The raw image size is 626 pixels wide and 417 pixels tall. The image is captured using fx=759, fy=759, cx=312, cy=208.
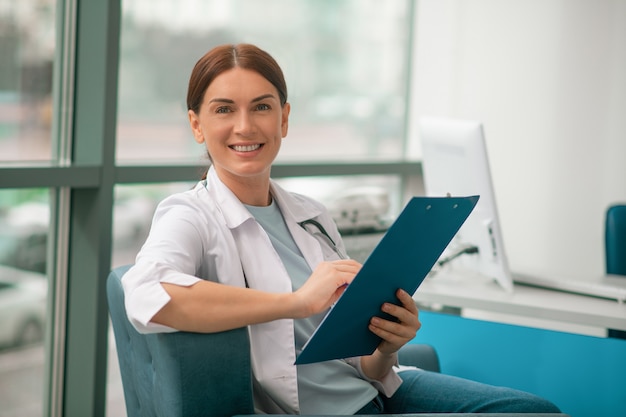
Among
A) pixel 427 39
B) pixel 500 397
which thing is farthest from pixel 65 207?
pixel 427 39

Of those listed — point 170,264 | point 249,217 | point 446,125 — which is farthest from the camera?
point 446,125

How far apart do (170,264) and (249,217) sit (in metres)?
0.27

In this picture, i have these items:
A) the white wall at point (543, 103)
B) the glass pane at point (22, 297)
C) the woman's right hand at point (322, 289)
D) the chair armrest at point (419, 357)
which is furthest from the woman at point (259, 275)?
the white wall at point (543, 103)

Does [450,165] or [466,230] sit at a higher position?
[450,165]

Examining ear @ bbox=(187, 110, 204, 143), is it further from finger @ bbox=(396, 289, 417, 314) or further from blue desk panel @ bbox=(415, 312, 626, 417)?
blue desk panel @ bbox=(415, 312, 626, 417)

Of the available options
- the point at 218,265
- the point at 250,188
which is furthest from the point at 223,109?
the point at 218,265

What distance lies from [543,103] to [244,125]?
2973 millimetres

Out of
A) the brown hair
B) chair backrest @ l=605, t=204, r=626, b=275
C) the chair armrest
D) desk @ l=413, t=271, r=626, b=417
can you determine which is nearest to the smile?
the brown hair

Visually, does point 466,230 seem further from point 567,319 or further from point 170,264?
point 170,264

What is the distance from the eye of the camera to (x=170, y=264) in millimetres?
1442

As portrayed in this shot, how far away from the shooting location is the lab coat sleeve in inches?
54.6

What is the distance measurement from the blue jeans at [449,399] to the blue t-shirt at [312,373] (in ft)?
0.16

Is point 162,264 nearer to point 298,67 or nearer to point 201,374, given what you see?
point 201,374

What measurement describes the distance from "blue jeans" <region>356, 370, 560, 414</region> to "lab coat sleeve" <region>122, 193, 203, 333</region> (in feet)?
1.78
